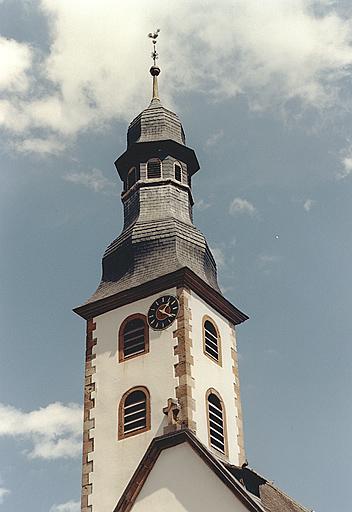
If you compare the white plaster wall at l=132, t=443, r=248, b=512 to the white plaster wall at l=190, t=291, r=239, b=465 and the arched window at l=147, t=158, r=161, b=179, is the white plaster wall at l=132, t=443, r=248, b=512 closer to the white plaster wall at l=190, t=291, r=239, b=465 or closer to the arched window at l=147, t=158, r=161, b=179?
the white plaster wall at l=190, t=291, r=239, b=465

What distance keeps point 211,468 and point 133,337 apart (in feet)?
21.8

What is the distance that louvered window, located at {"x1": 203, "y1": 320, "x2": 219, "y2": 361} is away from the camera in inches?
1330

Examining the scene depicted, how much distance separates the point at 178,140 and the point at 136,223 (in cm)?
486

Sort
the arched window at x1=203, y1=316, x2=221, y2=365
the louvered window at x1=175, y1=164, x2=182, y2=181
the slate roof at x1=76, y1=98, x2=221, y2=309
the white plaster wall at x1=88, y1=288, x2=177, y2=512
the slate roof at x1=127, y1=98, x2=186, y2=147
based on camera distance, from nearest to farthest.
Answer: the white plaster wall at x1=88, y1=288, x2=177, y2=512
the arched window at x1=203, y1=316, x2=221, y2=365
the slate roof at x1=76, y1=98, x2=221, y2=309
the louvered window at x1=175, y1=164, x2=182, y2=181
the slate roof at x1=127, y1=98, x2=186, y2=147

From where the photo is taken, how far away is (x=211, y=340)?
3428 centimetres

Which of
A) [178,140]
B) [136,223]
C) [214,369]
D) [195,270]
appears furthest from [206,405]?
[178,140]

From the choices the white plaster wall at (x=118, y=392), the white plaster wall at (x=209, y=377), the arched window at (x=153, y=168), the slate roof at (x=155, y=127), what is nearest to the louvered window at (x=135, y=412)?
the white plaster wall at (x=118, y=392)

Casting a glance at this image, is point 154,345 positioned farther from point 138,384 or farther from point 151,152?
point 151,152

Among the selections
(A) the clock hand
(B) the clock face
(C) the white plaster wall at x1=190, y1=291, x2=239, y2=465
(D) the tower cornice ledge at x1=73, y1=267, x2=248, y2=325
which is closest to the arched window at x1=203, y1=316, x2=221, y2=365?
(C) the white plaster wall at x1=190, y1=291, x2=239, y2=465

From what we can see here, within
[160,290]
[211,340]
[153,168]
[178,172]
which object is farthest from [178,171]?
[211,340]

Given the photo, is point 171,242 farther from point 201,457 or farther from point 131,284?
point 201,457

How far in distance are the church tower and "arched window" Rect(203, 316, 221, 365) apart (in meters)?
0.04

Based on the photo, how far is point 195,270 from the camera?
115 feet

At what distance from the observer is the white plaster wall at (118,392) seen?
102ft
